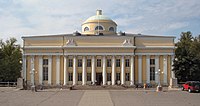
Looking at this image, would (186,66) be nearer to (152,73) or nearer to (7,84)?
(152,73)

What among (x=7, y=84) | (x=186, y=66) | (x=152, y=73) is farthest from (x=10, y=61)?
(x=186, y=66)

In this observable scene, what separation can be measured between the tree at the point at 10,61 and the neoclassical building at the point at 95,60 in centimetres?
615

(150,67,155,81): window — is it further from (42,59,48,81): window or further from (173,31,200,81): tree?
(42,59,48,81): window

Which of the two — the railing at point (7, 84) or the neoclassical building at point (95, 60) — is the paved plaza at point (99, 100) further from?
the neoclassical building at point (95, 60)

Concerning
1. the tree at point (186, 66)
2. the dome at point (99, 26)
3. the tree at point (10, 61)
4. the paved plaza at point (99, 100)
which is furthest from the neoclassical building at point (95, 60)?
the paved plaza at point (99, 100)

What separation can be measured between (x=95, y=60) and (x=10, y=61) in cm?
1756

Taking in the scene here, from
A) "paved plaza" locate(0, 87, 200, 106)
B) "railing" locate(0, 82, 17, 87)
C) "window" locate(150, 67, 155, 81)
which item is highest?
"window" locate(150, 67, 155, 81)

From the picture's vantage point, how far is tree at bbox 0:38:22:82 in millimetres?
64438

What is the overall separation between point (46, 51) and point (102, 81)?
1128 centimetres

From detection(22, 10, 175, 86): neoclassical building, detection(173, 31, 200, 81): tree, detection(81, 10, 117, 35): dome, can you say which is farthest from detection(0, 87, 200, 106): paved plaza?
detection(81, 10, 117, 35): dome

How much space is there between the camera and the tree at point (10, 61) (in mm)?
64438

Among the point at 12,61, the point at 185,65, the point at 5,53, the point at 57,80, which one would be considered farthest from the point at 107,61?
the point at 5,53

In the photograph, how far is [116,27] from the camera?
72188 mm

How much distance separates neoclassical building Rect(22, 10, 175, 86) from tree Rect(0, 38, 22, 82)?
242 inches
